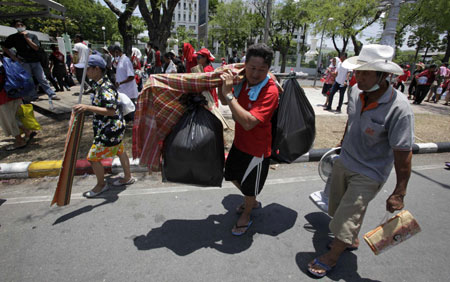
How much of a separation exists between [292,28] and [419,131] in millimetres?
32894

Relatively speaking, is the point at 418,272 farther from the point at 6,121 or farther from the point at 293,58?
the point at 293,58

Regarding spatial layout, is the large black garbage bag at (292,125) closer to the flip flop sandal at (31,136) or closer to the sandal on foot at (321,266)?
the sandal on foot at (321,266)

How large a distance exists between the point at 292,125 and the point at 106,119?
210 cm

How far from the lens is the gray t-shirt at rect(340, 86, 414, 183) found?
5.49 feet

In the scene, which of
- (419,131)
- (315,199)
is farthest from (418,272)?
(419,131)

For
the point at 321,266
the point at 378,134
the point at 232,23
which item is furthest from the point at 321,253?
the point at 232,23

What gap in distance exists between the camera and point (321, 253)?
2.34 meters

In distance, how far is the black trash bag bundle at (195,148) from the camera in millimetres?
2043

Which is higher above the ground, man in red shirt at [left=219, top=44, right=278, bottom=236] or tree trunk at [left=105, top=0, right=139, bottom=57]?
tree trunk at [left=105, top=0, right=139, bottom=57]

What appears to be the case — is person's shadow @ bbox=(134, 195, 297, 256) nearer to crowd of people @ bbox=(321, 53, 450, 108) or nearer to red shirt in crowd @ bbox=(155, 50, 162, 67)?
crowd of people @ bbox=(321, 53, 450, 108)

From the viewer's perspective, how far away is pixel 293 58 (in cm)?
2909

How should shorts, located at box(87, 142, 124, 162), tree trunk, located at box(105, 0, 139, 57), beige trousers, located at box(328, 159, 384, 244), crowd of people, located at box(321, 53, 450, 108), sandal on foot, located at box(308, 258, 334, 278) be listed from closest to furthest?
beige trousers, located at box(328, 159, 384, 244), sandal on foot, located at box(308, 258, 334, 278), shorts, located at box(87, 142, 124, 162), tree trunk, located at box(105, 0, 139, 57), crowd of people, located at box(321, 53, 450, 108)

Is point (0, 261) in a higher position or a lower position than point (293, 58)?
lower

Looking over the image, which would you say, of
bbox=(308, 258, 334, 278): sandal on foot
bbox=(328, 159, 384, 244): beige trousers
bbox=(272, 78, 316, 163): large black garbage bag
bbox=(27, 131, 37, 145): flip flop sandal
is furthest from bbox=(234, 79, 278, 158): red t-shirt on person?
bbox=(27, 131, 37, 145): flip flop sandal
